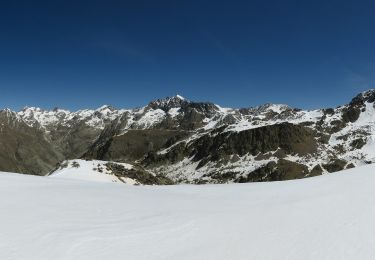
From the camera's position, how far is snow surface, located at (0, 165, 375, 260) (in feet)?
30.3

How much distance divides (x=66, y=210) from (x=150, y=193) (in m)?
5.05

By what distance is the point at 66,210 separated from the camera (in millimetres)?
12117

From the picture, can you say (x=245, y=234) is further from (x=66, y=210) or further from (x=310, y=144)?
(x=310, y=144)

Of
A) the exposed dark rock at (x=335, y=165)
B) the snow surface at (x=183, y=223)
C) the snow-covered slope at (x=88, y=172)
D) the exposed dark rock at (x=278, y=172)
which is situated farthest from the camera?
the exposed dark rock at (x=335, y=165)

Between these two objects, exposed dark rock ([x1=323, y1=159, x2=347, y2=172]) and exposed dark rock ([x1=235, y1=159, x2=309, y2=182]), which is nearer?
exposed dark rock ([x1=235, y1=159, x2=309, y2=182])

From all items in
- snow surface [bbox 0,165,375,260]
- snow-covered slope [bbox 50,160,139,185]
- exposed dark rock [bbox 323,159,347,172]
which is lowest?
snow surface [bbox 0,165,375,260]

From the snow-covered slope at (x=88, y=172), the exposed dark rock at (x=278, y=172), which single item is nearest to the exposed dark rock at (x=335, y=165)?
the exposed dark rock at (x=278, y=172)

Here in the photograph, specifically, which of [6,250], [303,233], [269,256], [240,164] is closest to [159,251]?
[269,256]

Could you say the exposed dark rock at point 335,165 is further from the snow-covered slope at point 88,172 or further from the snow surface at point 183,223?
the snow surface at point 183,223

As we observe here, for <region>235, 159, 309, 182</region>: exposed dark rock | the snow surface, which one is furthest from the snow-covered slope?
<region>235, 159, 309, 182</region>: exposed dark rock

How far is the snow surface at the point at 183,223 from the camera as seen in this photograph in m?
9.24

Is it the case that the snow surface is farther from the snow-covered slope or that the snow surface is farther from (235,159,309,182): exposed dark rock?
(235,159,309,182): exposed dark rock

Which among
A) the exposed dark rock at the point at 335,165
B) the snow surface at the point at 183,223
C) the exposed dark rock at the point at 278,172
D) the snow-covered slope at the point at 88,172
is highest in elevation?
the exposed dark rock at the point at 335,165

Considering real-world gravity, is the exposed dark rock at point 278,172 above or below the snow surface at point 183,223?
above
